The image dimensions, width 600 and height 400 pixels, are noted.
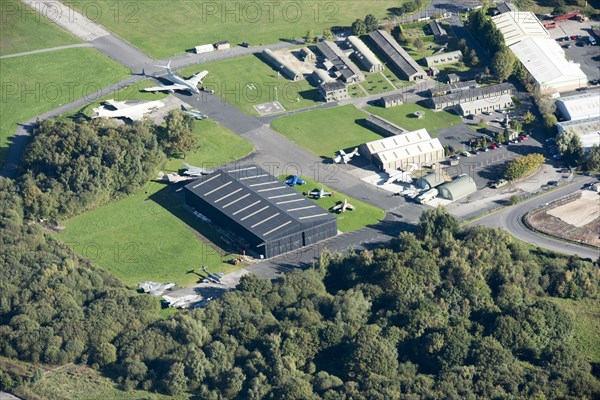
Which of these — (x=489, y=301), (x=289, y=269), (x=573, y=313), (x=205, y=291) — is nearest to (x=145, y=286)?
(x=205, y=291)

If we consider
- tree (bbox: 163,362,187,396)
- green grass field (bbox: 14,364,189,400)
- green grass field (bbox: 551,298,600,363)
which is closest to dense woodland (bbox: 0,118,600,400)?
tree (bbox: 163,362,187,396)

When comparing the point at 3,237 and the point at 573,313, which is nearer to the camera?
the point at 573,313

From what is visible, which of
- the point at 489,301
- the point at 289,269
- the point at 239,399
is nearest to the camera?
the point at 239,399

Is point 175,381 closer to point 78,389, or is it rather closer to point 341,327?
point 78,389

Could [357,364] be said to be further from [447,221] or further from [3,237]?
[3,237]

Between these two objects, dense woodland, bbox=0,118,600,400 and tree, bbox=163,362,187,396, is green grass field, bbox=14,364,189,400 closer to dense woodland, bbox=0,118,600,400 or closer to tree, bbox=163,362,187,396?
tree, bbox=163,362,187,396

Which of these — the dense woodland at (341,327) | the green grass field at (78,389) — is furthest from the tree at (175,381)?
the green grass field at (78,389)
